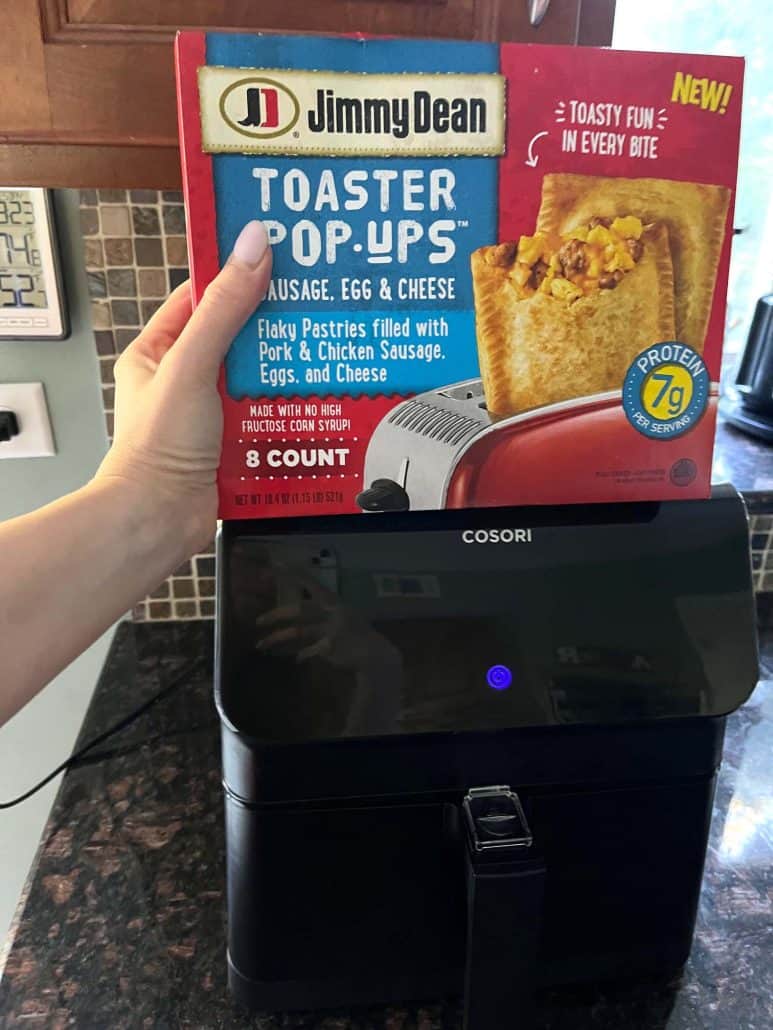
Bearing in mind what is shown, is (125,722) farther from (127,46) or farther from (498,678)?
(127,46)

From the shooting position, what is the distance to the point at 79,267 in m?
Result: 0.89

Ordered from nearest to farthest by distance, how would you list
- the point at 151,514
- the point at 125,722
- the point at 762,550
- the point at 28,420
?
the point at 151,514 → the point at 125,722 → the point at 28,420 → the point at 762,550

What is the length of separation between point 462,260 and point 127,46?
0.84ft

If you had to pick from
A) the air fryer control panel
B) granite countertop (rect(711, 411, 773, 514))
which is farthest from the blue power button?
granite countertop (rect(711, 411, 773, 514))

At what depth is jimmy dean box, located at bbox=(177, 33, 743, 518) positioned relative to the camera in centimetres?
43

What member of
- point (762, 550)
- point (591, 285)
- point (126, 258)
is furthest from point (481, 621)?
point (762, 550)

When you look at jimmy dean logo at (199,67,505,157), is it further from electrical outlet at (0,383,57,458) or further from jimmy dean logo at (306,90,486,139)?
electrical outlet at (0,383,57,458)

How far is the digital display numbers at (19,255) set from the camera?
853mm

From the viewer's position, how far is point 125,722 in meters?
0.83

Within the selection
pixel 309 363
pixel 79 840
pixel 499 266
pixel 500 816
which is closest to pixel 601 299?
pixel 499 266

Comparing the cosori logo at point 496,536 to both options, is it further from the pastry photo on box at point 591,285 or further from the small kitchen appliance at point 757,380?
the small kitchen appliance at point 757,380

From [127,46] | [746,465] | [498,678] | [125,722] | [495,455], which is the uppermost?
[127,46]

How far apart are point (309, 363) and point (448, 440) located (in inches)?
3.5

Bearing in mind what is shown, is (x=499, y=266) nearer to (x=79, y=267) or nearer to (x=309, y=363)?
(x=309, y=363)
